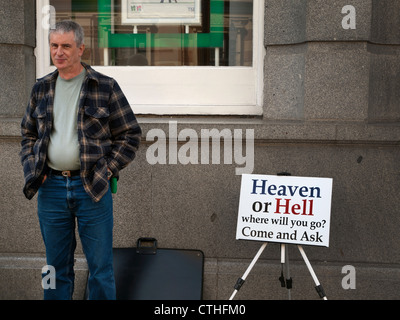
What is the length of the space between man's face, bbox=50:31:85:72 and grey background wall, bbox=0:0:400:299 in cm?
139

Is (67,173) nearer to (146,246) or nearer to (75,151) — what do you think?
(75,151)

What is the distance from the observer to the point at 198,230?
493 cm

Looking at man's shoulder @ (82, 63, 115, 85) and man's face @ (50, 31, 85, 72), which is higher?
man's face @ (50, 31, 85, 72)

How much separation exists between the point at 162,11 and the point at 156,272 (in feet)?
8.09

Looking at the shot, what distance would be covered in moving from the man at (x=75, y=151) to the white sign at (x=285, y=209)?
1.04 metres

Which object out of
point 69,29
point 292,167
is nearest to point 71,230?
point 69,29

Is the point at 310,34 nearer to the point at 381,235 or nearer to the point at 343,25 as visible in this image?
the point at 343,25

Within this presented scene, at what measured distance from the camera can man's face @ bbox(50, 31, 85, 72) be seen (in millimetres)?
3494

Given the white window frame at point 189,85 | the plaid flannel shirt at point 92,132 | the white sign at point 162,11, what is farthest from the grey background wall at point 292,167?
the plaid flannel shirt at point 92,132

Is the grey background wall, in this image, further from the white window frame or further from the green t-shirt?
the green t-shirt

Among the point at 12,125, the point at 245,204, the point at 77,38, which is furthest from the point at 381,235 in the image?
the point at 12,125

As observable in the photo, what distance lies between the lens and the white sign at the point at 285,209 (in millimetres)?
4145

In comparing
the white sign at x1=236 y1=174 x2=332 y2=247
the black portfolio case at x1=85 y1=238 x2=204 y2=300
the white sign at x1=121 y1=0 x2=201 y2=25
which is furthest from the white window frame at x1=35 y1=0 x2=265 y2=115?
the black portfolio case at x1=85 y1=238 x2=204 y2=300
